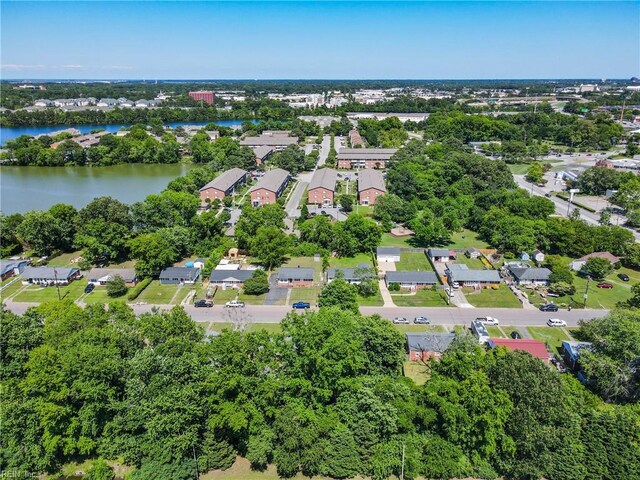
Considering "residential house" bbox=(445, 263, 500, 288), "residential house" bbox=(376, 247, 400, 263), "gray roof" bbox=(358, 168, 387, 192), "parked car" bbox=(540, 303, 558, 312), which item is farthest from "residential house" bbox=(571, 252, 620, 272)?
"gray roof" bbox=(358, 168, 387, 192)

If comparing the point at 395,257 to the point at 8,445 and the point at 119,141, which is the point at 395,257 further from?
the point at 119,141

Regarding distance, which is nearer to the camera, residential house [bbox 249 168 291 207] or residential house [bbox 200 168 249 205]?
residential house [bbox 249 168 291 207]

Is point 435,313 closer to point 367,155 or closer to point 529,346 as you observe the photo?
point 529,346

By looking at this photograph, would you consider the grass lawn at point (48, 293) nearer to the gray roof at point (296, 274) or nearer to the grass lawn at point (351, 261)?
the gray roof at point (296, 274)

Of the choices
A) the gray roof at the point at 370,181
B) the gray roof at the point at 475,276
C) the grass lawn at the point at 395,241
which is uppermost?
the gray roof at the point at 370,181

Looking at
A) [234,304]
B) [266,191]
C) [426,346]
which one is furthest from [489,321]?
[266,191]

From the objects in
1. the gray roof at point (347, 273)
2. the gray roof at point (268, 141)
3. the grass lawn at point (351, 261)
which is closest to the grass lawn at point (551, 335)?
the gray roof at point (347, 273)

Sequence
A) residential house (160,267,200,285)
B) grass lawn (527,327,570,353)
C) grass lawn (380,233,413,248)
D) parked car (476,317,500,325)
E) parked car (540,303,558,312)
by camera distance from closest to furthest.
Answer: grass lawn (527,327,570,353) → parked car (476,317,500,325) → parked car (540,303,558,312) → residential house (160,267,200,285) → grass lawn (380,233,413,248)

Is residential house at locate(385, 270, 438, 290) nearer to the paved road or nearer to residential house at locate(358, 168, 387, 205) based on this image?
the paved road
